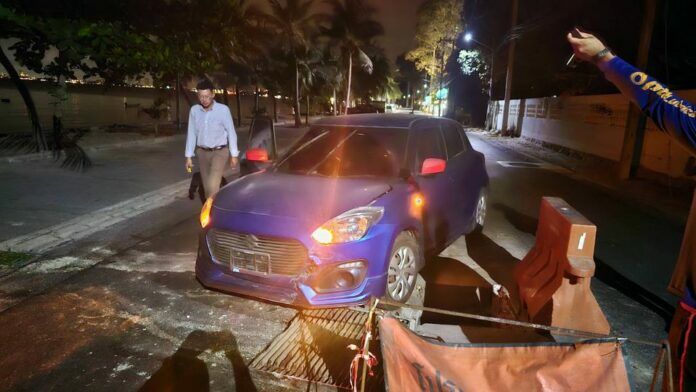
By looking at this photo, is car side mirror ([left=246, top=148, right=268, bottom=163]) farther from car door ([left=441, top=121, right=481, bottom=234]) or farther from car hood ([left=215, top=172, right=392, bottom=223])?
car door ([left=441, top=121, right=481, bottom=234])

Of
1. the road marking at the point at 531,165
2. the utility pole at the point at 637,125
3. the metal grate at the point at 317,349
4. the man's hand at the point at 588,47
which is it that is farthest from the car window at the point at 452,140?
the road marking at the point at 531,165

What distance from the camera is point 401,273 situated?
396cm

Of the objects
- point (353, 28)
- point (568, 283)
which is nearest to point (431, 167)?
point (568, 283)

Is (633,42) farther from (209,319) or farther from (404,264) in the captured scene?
(209,319)

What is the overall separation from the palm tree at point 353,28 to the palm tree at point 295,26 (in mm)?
5944

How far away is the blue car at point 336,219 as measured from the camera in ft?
11.2

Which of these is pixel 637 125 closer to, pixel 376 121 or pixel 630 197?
pixel 630 197

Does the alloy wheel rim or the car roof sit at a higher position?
the car roof

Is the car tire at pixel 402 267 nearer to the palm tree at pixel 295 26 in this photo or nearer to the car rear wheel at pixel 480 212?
the car rear wheel at pixel 480 212

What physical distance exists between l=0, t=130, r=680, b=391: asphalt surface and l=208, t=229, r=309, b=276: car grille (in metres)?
0.59

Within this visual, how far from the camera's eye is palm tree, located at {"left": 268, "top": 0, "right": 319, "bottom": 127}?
28.9 m

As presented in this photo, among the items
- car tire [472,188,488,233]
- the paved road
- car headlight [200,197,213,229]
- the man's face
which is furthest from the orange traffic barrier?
the paved road

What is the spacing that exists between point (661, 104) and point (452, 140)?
151 inches

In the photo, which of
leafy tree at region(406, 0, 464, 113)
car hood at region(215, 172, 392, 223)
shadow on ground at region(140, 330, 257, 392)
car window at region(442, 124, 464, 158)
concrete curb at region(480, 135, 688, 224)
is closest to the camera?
shadow on ground at region(140, 330, 257, 392)
